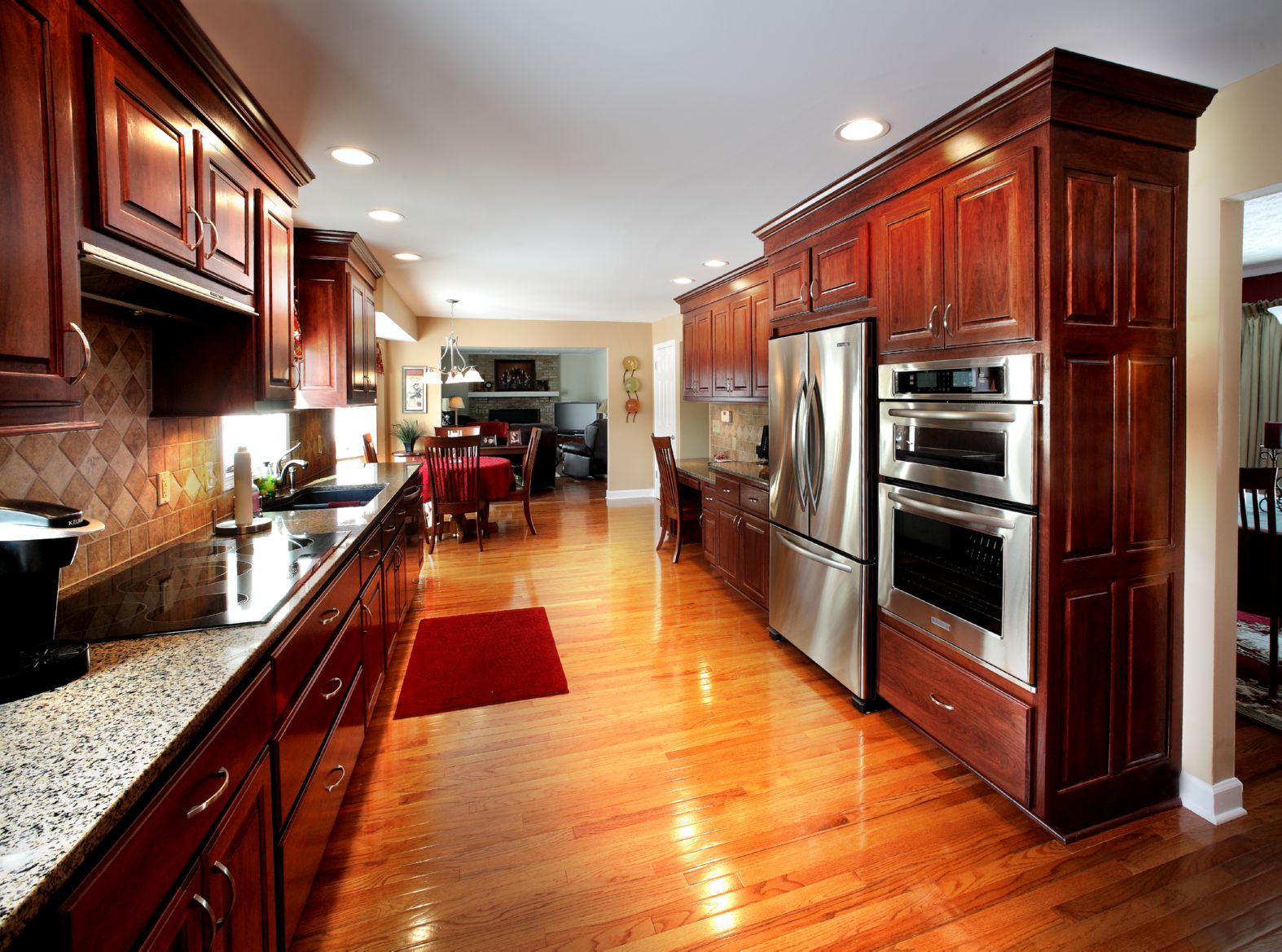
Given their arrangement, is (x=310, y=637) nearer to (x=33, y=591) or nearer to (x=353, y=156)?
(x=33, y=591)

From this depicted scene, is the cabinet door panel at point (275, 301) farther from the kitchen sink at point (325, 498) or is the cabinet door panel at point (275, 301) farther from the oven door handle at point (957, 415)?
the oven door handle at point (957, 415)

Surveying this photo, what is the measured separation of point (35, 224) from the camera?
3.50 ft

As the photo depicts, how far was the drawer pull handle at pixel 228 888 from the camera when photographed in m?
1.09

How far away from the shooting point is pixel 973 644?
2121mm

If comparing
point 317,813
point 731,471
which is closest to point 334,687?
point 317,813

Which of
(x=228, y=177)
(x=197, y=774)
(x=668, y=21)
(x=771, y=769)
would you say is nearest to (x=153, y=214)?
(x=228, y=177)

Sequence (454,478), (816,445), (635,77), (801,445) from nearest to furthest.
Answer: (635,77)
(816,445)
(801,445)
(454,478)

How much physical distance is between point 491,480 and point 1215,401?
17.5 feet

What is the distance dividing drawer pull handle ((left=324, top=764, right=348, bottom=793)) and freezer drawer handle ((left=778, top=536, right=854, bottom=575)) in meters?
2.12

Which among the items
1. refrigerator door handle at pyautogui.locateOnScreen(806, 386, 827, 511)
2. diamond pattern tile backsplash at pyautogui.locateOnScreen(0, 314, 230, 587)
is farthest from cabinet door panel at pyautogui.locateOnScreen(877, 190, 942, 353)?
diamond pattern tile backsplash at pyautogui.locateOnScreen(0, 314, 230, 587)

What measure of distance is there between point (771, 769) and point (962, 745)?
69cm

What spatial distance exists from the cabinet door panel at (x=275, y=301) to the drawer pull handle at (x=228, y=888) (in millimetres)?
1576

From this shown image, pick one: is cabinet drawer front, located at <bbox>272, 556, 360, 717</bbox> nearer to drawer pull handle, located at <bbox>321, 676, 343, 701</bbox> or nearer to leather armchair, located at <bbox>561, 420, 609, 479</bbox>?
drawer pull handle, located at <bbox>321, 676, 343, 701</bbox>

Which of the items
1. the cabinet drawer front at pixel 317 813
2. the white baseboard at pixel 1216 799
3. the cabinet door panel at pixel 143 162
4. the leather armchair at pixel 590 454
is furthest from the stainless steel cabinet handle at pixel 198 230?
the leather armchair at pixel 590 454
